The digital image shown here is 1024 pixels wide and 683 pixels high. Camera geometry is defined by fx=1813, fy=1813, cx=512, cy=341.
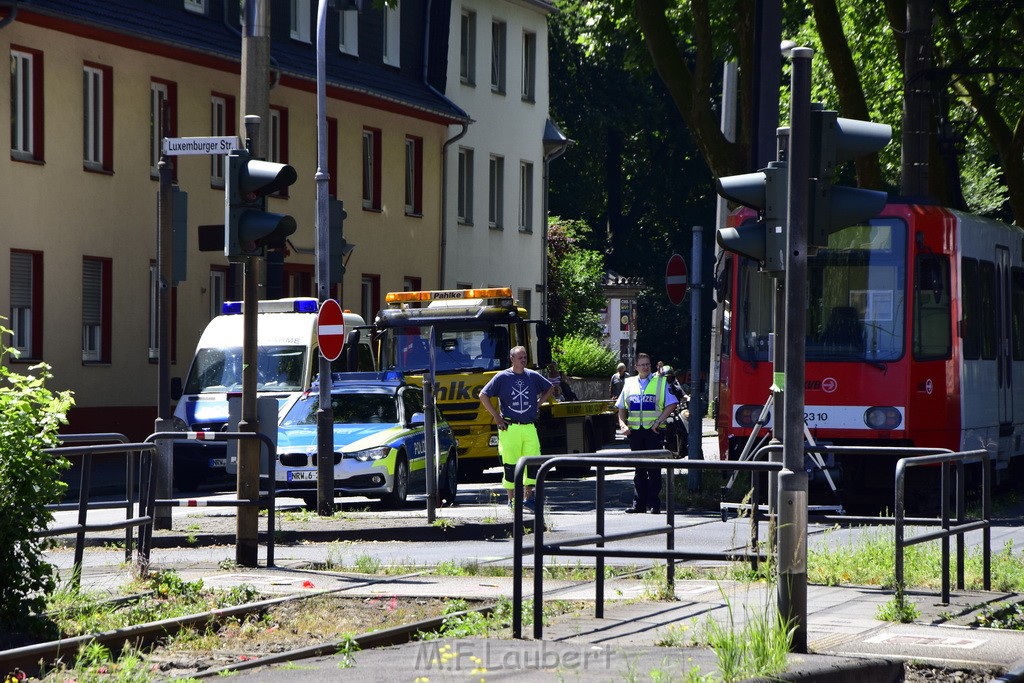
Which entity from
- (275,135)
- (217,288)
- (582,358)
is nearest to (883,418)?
(217,288)

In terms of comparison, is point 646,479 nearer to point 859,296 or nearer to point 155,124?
point 859,296

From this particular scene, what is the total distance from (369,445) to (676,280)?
4313mm

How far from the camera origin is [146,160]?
103ft

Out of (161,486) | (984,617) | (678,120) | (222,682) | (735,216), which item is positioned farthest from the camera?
(678,120)

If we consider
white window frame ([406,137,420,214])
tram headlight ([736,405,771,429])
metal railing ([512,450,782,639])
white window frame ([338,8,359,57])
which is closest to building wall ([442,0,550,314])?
white window frame ([406,137,420,214])

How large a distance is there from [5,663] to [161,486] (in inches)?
279

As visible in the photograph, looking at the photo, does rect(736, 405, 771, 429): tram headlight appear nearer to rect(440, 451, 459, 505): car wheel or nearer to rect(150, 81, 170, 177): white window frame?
rect(440, 451, 459, 505): car wheel

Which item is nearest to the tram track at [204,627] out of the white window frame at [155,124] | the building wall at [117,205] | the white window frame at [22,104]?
the building wall at [117,205]

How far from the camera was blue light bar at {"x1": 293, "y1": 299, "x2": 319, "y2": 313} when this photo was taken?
25531mm

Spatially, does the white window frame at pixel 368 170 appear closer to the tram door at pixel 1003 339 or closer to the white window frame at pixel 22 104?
the white window frame at pixel 22 104

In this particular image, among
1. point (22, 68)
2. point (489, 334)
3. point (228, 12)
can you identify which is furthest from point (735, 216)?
point (228, 12)

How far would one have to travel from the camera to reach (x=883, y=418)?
59.7 feet

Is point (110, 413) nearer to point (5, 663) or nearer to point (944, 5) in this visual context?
point (944, 5)

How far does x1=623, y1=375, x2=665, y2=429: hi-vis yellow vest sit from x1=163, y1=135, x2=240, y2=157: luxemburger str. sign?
6723mm
